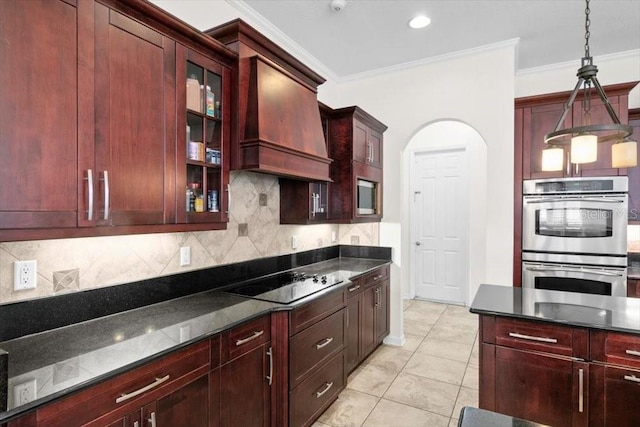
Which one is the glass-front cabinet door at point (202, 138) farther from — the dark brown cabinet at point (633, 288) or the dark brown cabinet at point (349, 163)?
the dark brown cabinet at point (633, 288)

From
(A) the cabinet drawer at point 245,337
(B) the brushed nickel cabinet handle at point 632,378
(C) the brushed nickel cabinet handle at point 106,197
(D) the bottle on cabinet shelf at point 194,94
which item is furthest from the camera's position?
(D) the bottle on cabinet shelf at point 194,94

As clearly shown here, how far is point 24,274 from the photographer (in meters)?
1.51

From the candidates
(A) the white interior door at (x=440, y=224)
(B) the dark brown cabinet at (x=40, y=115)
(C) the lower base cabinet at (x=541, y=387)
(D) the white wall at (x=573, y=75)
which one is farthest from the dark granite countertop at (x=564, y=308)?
(A) the white interior door at (x=440, y=224)

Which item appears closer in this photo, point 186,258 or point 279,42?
point 186,258

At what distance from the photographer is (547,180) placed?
3318 millimetres

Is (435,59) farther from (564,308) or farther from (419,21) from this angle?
(564,308)

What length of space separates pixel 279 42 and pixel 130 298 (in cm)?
257

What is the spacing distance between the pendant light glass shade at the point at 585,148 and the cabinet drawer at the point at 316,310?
173 cm

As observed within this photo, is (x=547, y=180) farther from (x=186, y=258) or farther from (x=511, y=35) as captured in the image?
(x=186, y=258)

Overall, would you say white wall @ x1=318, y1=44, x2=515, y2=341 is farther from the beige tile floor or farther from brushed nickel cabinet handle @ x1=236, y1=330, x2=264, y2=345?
brushed nickel cabinet handle @ x1=236, y1=330, x2=264, y2=345

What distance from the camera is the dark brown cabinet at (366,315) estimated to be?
3.03m

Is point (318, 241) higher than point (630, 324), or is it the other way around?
point (318, 241)

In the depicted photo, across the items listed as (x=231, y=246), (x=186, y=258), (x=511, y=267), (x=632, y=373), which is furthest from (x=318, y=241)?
(x=632, y=373)

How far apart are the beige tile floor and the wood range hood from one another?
1.85m
